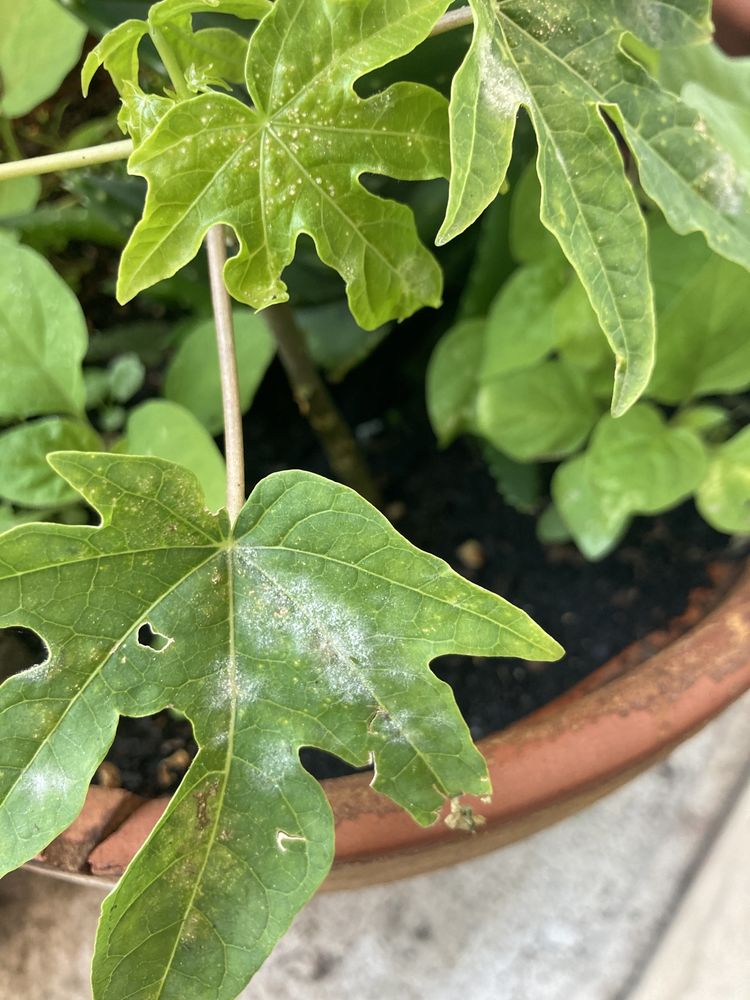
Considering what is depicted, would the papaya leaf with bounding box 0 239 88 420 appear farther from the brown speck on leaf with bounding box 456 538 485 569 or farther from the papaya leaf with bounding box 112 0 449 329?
the brown speck on leaf with bounding box 456 538 485 569

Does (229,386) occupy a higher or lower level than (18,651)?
higher

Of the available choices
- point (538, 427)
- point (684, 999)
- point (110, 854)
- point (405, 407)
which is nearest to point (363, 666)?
point (110, 854)

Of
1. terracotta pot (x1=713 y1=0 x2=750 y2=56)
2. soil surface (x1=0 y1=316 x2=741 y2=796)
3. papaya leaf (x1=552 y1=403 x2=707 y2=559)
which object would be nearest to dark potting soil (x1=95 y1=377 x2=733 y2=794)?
soil surface (x1=0 y1=316 x2=741 y2=796)

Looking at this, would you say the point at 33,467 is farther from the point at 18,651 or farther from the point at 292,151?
the point at 292,151

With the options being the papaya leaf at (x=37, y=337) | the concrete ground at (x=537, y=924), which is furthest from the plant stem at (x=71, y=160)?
the concrete ground at (x=537, y=924)

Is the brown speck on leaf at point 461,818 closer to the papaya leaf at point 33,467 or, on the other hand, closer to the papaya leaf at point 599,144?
the papaya leaf at point 599,144

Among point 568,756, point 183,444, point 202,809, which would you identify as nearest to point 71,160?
point 183,444
